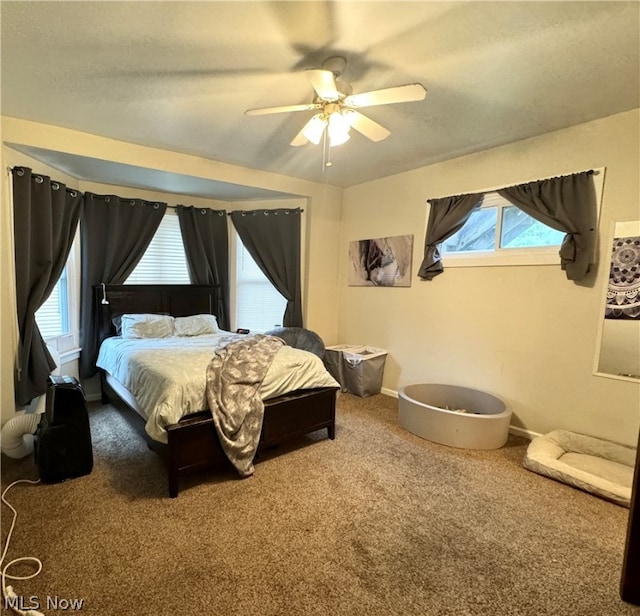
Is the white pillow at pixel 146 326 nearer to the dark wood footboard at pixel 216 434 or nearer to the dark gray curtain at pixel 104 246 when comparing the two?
the dark gray curtain at pixel 104 246

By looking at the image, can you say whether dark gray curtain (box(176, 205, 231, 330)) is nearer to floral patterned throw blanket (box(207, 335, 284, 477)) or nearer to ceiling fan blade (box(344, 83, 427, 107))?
floral patterned throw blanket (box(207, 335, 284, 477))

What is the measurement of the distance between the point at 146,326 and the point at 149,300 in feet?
1.63

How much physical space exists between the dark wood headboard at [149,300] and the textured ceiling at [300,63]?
138 centimetres

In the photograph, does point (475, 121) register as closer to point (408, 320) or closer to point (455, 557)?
point (408, 320)

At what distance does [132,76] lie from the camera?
2072mm

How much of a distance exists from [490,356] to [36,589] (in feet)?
11.0

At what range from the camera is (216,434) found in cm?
228

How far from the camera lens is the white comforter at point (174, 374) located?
2149 millimetres


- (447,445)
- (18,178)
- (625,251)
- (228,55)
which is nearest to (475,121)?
(625,251)

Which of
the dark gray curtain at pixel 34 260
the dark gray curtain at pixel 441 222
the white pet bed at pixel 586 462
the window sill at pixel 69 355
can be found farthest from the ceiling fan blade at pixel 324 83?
the window sill at pixel 69 355

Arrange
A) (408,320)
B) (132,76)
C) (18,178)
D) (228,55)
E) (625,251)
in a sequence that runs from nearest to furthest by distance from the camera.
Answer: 1. (228,55)
2. (132,76)
3. (625,251)
4. (18,178)
5. (408,320)

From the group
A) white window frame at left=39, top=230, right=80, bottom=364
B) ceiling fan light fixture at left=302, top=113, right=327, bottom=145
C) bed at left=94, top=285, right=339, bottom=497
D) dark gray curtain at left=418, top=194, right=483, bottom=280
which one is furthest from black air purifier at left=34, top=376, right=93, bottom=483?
dark gray curtain at left=418, top=194, right=483, bottom=280

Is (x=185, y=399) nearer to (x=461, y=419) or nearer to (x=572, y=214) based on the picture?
(x=461, y=419)

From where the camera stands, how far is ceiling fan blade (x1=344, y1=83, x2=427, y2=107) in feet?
5.67
